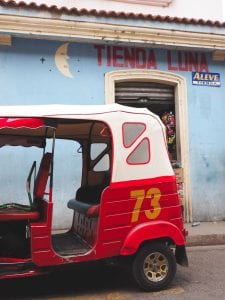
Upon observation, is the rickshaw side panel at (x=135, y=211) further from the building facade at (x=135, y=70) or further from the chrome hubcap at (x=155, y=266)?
the building facade at (x=135, y=70)

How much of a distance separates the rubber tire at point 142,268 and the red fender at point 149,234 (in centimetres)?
12

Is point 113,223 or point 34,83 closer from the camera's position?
point 113,223

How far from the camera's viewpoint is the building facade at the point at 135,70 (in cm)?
861

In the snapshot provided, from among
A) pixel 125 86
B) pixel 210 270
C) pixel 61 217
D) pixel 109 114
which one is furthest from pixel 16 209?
pixel 125 86

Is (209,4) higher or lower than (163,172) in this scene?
higher

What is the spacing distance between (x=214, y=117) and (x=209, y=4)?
12.0 feet

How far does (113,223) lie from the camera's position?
4.97m

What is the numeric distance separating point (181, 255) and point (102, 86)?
4.71m

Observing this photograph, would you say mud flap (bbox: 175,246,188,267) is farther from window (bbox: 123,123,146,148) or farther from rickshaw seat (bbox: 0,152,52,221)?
rickshaw seat (bbox: 0,152,52,221)

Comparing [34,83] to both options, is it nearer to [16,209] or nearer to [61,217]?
[61,217]

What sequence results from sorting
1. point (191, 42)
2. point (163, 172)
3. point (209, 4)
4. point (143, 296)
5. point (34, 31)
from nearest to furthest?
point (143, 296), point (163, 172), point (34, 31), point (191, 42), point (209, 4)

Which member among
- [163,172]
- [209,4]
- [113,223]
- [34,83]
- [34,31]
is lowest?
[113,223]

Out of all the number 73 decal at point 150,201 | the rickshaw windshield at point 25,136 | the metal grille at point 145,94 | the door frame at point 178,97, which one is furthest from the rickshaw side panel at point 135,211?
the metal grille at point 145,94

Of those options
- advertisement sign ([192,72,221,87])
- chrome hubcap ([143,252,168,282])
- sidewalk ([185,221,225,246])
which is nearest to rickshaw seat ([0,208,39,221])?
chrome hubcap ([143,252,168,282])
